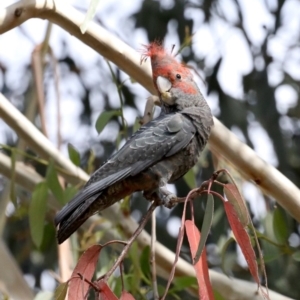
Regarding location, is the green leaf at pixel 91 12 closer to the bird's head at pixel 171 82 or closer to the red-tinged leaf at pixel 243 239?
the bird's head at pixel 171 82

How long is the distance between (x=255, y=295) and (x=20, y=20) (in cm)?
93

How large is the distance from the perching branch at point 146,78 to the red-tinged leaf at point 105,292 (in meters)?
0.57

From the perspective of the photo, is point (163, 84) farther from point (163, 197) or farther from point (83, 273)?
point (83, 273)

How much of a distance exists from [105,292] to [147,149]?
1.17 feet

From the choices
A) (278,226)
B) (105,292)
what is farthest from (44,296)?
(105,292)

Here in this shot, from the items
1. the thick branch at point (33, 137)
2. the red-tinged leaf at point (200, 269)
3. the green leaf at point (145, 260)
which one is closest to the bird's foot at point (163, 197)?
the red-tinged leaf at point (200, 269)

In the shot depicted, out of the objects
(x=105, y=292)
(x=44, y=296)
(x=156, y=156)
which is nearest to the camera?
(x=105, y=292)

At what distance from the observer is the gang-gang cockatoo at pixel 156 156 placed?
1079 millimetres

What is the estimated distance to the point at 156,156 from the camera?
1129 millimetres

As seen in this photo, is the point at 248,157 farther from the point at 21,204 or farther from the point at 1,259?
the point at 21,204

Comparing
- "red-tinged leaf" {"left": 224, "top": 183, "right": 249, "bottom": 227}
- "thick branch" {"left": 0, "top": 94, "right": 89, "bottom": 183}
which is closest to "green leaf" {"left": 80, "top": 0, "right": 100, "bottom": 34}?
"red-tinged leaf" {"left": 224, "top": 183, "right": 249, "bottom": 227}

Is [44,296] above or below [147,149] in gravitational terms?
below

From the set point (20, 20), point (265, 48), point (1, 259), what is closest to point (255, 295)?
point (1, 259)

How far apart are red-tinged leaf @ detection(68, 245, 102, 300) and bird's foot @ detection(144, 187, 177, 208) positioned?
0.52 ft
